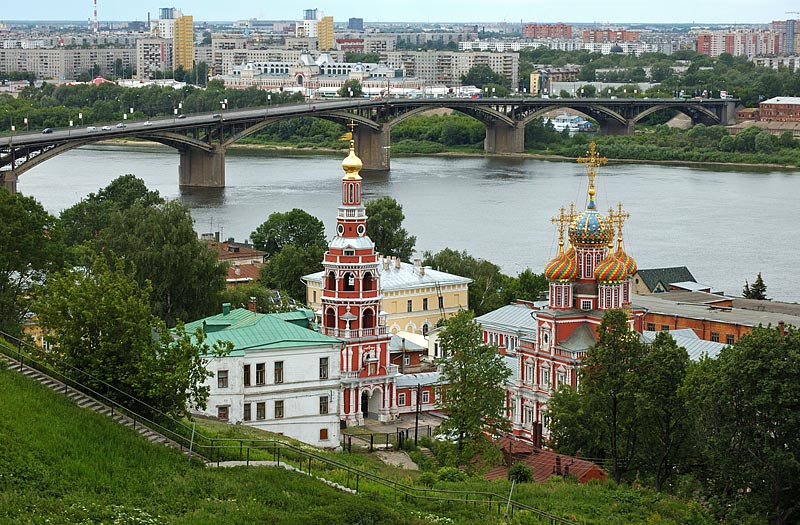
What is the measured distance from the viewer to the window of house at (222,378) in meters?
18.7

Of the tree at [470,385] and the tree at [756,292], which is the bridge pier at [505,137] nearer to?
the tree at [756,292]

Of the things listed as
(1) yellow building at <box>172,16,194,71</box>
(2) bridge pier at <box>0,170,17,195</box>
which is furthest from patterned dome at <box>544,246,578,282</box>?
(1) yellow building at <box>172,16,194,71</box>

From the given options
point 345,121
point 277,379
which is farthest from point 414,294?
point 345,121

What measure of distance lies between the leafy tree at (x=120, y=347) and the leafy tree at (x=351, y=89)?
82.0m

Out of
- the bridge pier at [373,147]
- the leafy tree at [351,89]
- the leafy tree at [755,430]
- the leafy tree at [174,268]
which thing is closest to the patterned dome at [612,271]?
the leafy tree at [755,430]

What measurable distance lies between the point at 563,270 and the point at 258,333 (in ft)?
12.4

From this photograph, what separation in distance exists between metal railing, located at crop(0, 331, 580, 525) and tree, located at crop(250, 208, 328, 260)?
18.2 metres

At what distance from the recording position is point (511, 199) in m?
48.9

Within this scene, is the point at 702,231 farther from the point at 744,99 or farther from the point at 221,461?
the point at 744,99

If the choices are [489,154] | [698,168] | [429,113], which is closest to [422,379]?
[698,168]

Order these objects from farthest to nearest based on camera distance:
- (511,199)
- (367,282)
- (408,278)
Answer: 1. (511,199)
2. (408,278)
3. (367,282)

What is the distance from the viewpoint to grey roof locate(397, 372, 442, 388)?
71.1ft

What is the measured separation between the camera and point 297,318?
21.1 meters

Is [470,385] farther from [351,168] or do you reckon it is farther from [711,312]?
[711,312]
